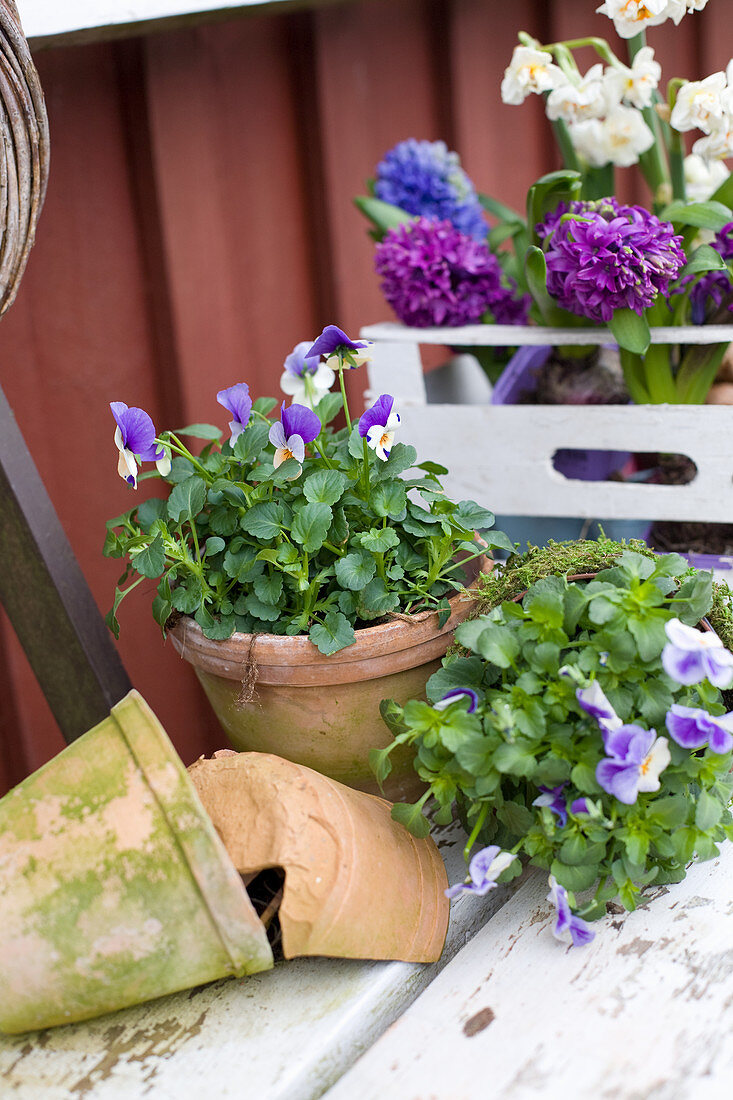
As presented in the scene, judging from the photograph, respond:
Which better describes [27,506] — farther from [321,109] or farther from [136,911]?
[321,109]

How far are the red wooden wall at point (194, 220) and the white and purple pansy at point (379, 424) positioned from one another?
0.90 meters

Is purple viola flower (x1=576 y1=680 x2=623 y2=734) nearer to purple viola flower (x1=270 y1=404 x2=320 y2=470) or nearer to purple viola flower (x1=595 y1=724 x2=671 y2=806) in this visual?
purple viola flower (x1=595 y1=724 x2=671 y2=806)

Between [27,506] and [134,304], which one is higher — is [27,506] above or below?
below

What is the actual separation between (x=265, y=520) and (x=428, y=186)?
0.96 meters

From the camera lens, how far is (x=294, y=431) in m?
0.92

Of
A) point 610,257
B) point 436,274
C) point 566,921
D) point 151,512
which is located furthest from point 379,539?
point 436,274

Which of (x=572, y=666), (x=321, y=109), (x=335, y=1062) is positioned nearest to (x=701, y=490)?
(x=572, y=666)

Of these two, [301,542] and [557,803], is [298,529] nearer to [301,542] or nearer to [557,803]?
[301,542]

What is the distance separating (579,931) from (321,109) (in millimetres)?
1680

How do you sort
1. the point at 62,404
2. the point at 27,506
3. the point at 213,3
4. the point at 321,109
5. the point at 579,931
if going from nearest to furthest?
the point at 579,931 → the point at 27,506 → the point at 213,3 → the point at 62,404 → the point at 321,109

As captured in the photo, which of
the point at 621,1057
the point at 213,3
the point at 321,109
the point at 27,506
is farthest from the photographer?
→ the point at 321,109

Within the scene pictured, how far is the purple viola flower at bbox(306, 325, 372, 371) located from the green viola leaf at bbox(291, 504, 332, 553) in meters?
0.17

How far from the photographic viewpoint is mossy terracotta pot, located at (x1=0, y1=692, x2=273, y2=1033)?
0.72 meters

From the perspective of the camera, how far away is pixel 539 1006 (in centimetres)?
73
